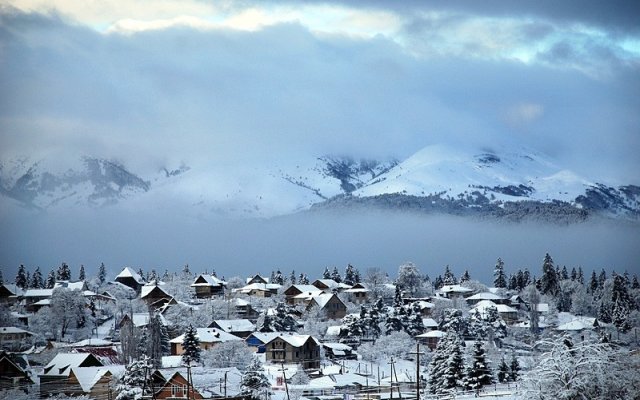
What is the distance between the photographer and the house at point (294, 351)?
3890 inches

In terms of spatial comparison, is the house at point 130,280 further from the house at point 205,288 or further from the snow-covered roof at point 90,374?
the snow-covered roof at point 90,374

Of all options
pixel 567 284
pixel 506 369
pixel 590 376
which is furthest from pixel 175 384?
pixel 567 284

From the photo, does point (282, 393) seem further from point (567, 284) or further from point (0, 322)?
point (567, 284)

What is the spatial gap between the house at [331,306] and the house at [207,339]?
26.1 metres

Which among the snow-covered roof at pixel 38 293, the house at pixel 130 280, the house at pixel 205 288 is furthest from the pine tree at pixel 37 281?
the house at pixel 205 288

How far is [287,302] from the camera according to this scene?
142m

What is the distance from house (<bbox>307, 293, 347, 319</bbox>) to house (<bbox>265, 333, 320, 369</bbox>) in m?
28.5

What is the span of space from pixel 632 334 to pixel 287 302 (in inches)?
2006

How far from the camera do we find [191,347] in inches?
3757

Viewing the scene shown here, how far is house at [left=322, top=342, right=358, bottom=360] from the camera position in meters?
104

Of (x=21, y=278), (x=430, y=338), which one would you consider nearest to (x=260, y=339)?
(x=430, y=338)

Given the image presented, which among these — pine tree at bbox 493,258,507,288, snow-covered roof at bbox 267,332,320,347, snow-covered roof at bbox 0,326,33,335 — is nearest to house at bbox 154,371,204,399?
snow-covered roof at bbox 267,332,320,347

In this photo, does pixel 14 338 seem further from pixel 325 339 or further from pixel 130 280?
pixel 130 280

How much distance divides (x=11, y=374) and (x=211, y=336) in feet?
80.8
